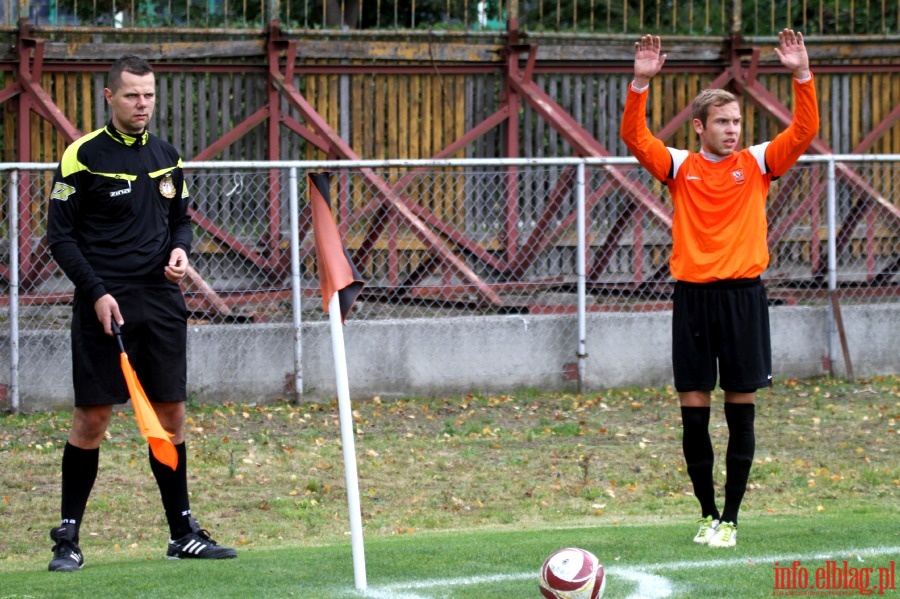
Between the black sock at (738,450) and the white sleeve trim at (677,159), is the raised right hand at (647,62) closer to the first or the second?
the white sleeve trim at (677,159)

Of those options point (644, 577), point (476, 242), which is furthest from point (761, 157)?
point (476, 242)

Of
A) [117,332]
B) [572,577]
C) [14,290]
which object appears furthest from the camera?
[14,290]

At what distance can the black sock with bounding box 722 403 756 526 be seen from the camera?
6395 millimetres

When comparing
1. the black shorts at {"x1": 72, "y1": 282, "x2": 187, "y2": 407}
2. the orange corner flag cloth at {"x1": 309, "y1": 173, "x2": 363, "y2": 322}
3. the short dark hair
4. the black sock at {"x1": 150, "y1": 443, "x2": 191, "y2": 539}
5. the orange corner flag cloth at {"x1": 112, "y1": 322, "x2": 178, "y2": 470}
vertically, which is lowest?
the black sock at {"x1": 150, "y1": 443, "x2": 191, "y2": 539}

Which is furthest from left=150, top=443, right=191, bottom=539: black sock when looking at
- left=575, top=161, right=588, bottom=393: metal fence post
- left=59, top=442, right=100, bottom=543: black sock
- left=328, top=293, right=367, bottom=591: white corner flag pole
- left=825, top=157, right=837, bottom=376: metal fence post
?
left=825, top=157, right=837, bottom=376: metal fence post

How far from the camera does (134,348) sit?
6117mm

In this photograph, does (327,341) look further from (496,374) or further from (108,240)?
(108,240)

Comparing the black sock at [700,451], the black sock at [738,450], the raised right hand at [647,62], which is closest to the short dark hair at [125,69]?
the raised right hand at [647,62]

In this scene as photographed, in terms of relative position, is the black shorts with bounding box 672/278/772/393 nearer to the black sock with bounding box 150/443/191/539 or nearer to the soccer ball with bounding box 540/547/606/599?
the soccer ball with bounding box 540/547/606/599

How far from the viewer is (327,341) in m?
11.6

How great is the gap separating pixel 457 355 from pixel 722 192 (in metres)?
5.89

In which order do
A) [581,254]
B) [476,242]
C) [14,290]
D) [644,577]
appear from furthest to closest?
1. [476,242]
2. [581,254]
3. [14,290]
4. [644,577]

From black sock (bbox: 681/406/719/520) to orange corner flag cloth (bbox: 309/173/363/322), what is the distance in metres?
1.85

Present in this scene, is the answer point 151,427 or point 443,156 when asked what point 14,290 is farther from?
point 151,427
